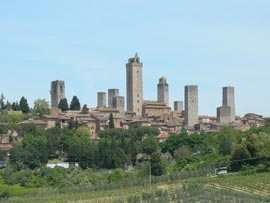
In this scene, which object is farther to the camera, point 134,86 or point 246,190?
point 134,86

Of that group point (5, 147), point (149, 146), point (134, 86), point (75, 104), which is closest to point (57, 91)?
point (75, 104)

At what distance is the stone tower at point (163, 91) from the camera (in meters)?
86.9

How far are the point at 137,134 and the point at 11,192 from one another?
2643 cm

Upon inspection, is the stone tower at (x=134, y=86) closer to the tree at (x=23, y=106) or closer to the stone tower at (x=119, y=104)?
the stone tower at (x=119, y=104)

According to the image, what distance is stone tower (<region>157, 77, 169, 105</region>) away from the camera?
86.9 metres

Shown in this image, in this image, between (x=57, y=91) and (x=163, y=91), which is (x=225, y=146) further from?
(x=163, y=91)

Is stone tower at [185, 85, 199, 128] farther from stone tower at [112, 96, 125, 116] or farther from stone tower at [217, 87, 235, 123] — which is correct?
stone tower at [112, 96, 125, 116]

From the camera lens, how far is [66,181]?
40531 millimetres

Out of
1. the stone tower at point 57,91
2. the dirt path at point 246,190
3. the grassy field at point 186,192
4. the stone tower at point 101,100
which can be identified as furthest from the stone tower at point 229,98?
the dirt path at point 246,190

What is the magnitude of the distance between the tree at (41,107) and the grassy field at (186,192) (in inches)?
1533

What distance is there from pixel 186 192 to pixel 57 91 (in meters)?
56.6

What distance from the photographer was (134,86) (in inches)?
3105

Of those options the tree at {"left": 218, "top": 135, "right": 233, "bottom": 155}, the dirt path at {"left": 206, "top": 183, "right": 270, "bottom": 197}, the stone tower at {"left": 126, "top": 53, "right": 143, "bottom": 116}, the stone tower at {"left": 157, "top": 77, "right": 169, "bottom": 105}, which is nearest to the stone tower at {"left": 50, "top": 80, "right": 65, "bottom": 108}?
→ the stone tower at {"left": 126, "top": 53, "right": 143, "bottom": 116}

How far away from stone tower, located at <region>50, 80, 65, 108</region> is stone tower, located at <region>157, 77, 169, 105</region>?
12.3 m
